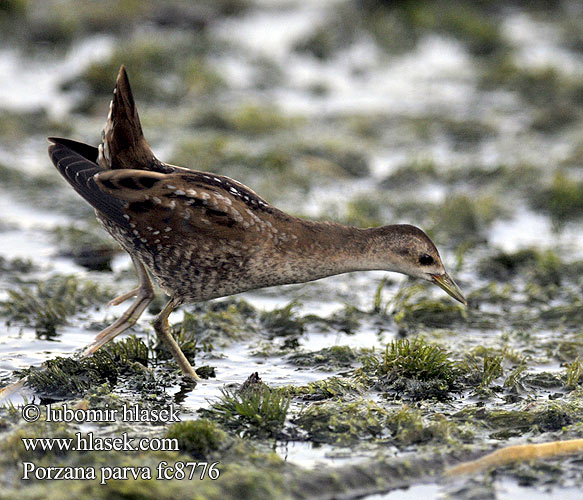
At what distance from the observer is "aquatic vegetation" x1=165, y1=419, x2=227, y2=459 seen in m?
5.20

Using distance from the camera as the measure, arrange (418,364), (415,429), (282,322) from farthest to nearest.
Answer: (282,322)
(418,364)
(415,429)

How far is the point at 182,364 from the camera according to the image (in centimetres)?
634

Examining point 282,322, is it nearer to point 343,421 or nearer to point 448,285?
point 448,285

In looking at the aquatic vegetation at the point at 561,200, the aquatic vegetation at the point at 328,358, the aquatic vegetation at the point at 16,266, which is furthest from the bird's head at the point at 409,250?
the aquatic vegetation at the point at 561,200

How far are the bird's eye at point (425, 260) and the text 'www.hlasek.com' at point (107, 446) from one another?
2.04 m

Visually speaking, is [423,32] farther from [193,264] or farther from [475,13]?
[193,264]

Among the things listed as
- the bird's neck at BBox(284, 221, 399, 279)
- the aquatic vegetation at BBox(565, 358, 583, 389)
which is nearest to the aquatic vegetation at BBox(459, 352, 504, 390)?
→ the aquatic vegetation at BBox(565, 358, 583, 389)

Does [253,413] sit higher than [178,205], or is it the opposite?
[178,205]

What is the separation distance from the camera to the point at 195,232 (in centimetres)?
620

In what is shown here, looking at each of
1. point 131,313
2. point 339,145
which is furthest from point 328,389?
point 339,145

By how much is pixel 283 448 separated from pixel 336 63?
36.9ft

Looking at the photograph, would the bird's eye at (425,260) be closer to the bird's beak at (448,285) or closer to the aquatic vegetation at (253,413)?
the bird's beak at (448,285)

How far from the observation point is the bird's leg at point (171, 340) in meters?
6.33

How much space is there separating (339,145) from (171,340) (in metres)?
6.04
